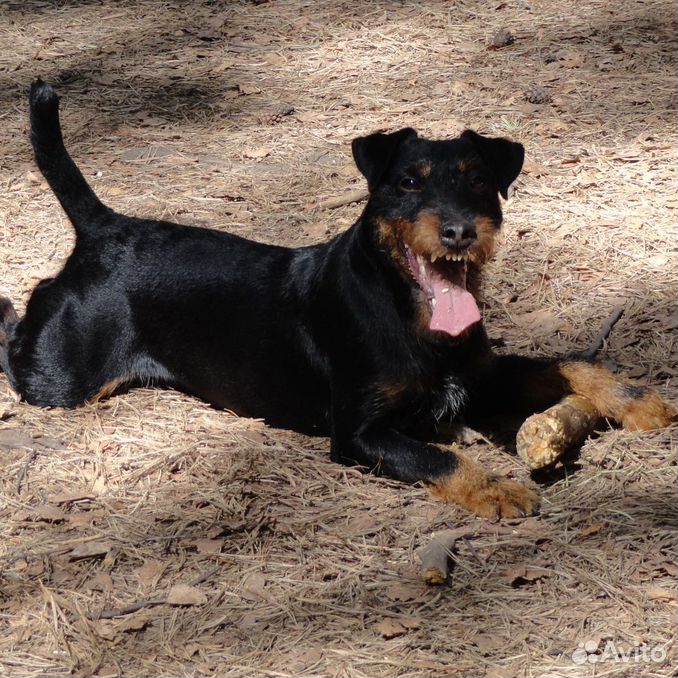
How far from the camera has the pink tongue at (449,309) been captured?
4375 millimetres

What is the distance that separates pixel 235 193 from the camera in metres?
6.97

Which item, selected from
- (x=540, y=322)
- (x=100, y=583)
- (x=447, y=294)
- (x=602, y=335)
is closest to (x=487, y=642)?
(x=100, y=583)

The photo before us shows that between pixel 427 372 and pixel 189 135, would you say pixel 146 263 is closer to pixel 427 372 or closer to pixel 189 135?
pixel 427 372

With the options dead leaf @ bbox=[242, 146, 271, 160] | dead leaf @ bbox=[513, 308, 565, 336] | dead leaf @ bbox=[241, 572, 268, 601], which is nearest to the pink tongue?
dead leaf @ bbox=[513, 308, 565, 336]

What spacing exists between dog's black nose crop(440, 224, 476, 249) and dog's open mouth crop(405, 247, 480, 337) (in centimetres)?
20

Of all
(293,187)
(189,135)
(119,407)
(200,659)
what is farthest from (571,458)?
(189,135)

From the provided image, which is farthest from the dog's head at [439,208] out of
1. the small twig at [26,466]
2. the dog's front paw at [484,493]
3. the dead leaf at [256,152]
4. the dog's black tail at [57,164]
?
the dead leaf at [256,152]

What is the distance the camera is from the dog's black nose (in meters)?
4.13

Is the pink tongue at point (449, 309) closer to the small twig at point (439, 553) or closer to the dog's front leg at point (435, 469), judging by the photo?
the dog's front leg at point (435, 469)

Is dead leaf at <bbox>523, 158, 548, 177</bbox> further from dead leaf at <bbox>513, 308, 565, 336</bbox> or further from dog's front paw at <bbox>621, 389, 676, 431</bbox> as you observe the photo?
dog's front paw at <bbox>621, 389, 676, 431</bbox>

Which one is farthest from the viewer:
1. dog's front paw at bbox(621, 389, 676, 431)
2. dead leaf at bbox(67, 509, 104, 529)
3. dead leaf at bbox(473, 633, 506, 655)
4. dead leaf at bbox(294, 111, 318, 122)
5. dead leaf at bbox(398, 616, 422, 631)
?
dead leaf at bbox(294, 111, 318, 122)

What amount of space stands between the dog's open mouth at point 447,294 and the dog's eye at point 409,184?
0.94 feet

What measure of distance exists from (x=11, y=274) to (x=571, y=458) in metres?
3.68

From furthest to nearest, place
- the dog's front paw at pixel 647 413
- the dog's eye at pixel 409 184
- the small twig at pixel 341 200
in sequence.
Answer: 1. the small twig at pixel 341 200
2. the dog's front paw at pixel 647 413
3. the dog's eye at pixel 409 184
